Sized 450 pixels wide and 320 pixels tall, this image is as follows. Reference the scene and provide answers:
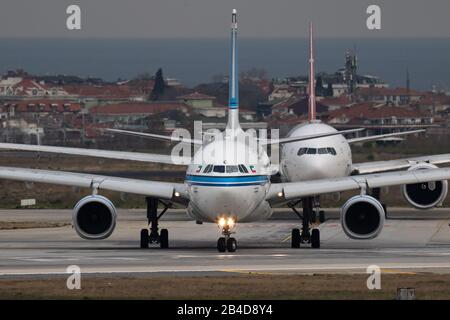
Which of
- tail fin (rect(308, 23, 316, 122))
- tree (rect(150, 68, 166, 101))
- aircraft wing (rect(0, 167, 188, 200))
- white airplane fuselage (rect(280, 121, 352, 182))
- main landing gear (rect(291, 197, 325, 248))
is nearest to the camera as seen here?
aircraft wing (rect(0, 167, 188, 200))

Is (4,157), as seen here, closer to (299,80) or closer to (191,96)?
(191,96)

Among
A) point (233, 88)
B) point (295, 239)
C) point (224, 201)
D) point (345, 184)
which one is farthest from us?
point (233, 88)

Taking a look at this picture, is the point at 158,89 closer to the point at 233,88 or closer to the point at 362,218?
the point at 233,88

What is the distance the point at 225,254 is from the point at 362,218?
424cm

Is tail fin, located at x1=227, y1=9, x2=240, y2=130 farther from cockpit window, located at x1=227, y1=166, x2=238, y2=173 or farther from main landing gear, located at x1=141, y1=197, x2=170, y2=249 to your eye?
cockpit window, located at x1=227, y1=166, x2=238, y2=173

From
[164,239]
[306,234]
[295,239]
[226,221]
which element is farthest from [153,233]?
[306,234]

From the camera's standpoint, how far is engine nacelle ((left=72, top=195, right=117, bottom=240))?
41406 mm

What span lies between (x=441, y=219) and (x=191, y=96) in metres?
78.7

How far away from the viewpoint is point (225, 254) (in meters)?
40.2

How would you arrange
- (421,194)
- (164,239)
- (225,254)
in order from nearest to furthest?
(225,254) → (164,239) → (421,194)

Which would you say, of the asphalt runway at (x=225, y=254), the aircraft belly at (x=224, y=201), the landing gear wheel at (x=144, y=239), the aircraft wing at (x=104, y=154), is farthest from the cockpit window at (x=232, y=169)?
the aircraft wing at (x=104, y=154)

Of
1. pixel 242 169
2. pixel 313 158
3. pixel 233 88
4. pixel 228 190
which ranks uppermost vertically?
pixel 233 88

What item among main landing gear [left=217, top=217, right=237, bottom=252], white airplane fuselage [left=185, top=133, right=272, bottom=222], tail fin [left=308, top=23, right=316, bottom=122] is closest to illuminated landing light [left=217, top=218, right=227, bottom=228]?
main landing gear [left=217, top=217, right=237, bottom=252]

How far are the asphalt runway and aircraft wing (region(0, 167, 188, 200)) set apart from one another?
1789 millimetres
